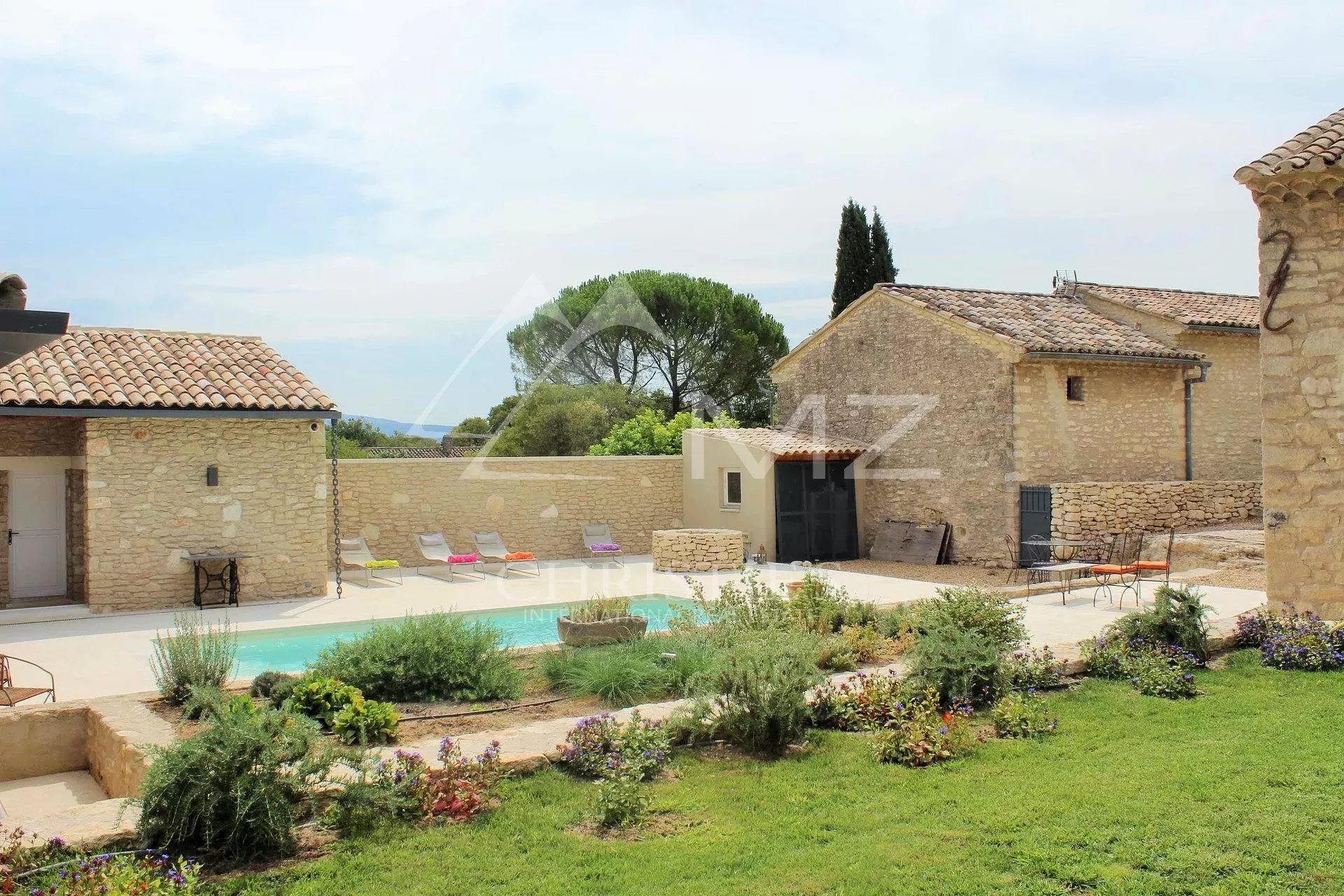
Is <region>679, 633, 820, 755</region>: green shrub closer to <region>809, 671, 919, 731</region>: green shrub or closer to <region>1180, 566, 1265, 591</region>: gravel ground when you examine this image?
<region>809, 671, 919, 731</region>: green shrub

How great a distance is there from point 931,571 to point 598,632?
9.14m

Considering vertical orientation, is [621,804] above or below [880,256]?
below

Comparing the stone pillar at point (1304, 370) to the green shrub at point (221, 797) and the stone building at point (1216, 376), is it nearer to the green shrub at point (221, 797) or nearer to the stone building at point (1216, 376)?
the green shrub at point (221, 797)

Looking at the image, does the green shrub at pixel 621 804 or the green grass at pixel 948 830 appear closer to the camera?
the green grass at pixel 948 830

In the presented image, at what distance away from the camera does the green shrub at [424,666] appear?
746 centimetres

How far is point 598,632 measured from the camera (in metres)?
9.05

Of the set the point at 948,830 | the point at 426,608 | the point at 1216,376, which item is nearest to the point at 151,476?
the point at 426,608

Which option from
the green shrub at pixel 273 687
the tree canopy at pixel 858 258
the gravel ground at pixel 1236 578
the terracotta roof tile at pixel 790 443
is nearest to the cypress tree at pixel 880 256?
the tree canopy at pixel 858 258

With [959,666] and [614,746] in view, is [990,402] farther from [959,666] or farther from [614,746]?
[614,746]

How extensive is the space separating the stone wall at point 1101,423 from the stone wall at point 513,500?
6977 millimetres

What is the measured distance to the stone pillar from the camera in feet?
28.1

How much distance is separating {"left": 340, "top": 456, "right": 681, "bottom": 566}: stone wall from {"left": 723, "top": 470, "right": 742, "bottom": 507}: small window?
4.43 ft

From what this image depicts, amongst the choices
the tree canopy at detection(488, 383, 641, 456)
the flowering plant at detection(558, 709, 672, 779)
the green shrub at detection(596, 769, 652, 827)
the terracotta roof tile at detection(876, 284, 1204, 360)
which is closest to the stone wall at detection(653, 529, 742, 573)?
the terracotta roof tile at detection(876, 284, 1204, 360)

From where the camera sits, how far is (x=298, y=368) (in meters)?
15.4
